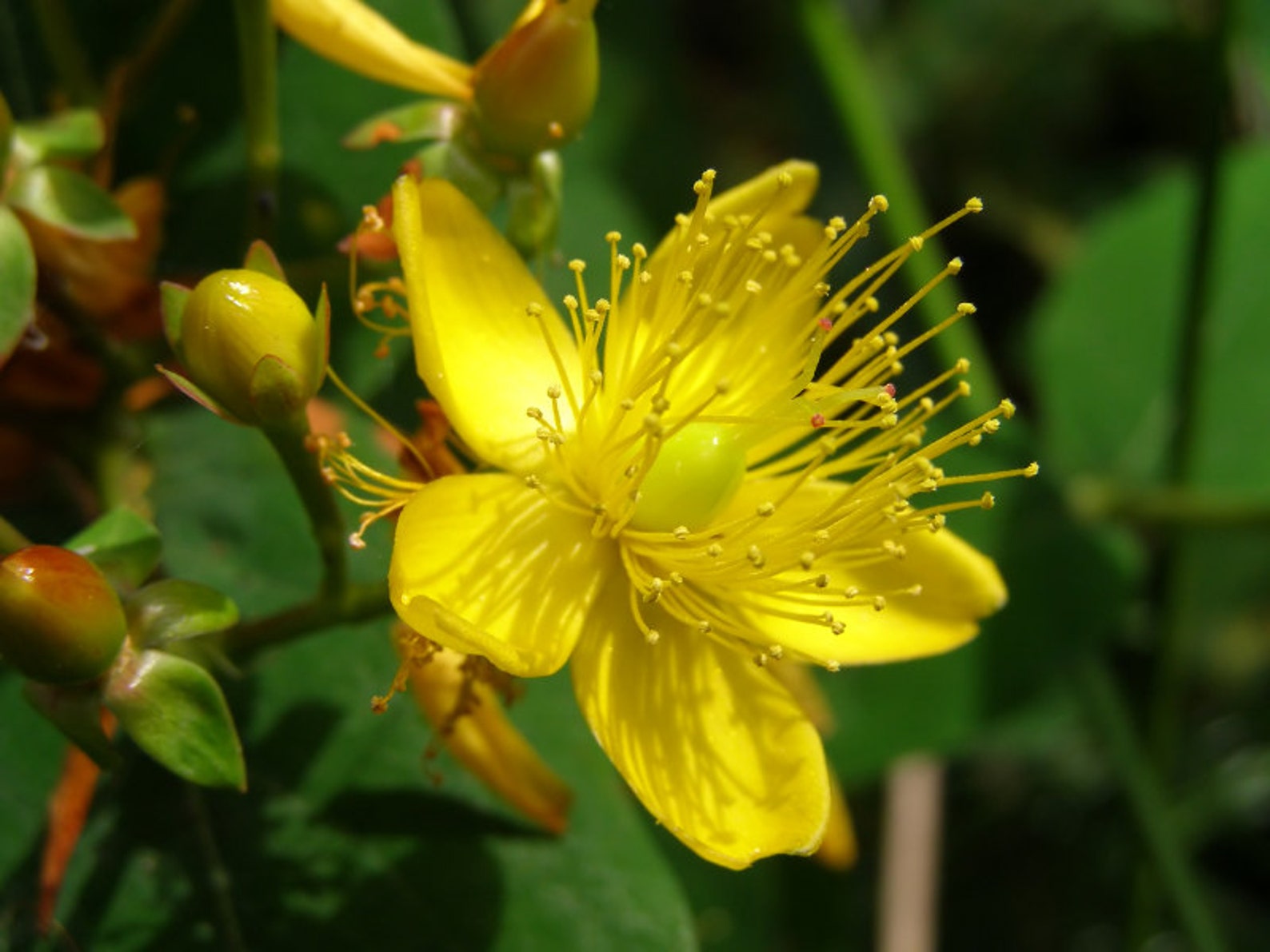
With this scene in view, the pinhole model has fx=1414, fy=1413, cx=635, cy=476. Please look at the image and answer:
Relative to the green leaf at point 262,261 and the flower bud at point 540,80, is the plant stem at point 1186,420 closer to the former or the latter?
the flower bud at point 540,80

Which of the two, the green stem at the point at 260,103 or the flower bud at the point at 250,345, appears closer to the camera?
the flower bud at the point at 250,345

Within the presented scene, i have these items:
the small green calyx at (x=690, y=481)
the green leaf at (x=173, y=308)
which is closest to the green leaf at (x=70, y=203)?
the green leaf at (x=173, y=308)

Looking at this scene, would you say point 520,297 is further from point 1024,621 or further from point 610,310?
point 1024,621

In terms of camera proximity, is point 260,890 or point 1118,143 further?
point 1118,143

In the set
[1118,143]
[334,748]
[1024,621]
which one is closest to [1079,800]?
[1024,621]

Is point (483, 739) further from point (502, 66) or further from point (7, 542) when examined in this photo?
point (502, 66)

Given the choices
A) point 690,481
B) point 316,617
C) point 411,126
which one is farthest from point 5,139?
point 690,481

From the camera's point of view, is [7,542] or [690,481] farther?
[690,481]
